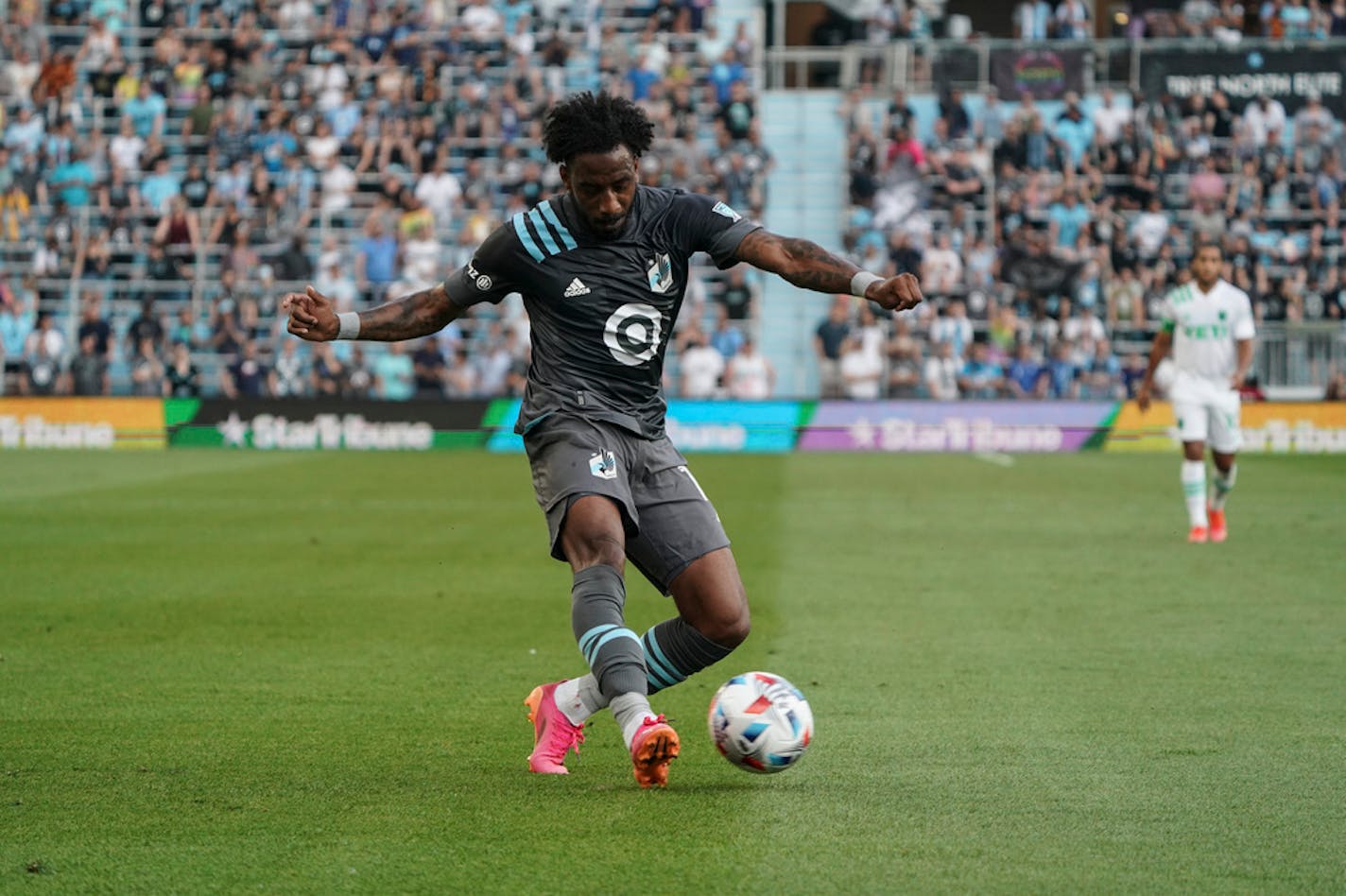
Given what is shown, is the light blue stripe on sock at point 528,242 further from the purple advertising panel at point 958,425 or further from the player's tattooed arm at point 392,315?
the purple advertising panel at point 958,425

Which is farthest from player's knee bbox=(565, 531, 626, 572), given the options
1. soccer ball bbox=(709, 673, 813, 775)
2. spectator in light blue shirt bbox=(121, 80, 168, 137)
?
spectator in light blue shirt bbox=(121, 80, 168, 137)

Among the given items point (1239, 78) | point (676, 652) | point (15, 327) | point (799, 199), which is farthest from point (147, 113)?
point (676, 652)

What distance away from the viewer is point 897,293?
5980 millimetres

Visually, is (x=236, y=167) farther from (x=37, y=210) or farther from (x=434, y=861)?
(x=434, y=861)

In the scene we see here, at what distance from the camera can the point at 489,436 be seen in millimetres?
28547

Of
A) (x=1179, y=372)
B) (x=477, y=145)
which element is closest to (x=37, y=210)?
(x=477, y=145)

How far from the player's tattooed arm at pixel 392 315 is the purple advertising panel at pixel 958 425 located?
21768 mm

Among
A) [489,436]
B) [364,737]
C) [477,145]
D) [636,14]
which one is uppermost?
[636,14]

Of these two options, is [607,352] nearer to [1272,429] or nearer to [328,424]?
[328,424]

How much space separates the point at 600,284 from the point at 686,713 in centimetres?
207

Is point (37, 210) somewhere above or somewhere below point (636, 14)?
below

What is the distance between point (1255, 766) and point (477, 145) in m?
27.4

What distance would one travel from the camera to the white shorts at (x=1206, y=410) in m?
15.9

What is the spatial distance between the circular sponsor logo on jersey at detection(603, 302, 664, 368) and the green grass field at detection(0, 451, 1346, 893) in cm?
145
